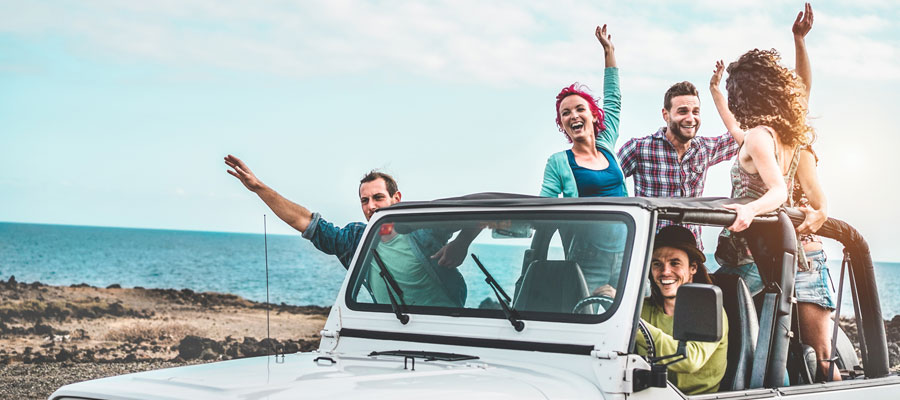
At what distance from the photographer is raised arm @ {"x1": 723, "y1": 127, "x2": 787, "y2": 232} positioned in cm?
445

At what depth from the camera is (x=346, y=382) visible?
→ 11.5 ft

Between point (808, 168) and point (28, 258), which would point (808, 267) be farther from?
point (28, 258)

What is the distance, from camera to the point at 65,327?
70.2 ft

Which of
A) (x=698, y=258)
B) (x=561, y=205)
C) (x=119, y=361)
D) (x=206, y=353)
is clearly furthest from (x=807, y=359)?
(x=206, y=353)

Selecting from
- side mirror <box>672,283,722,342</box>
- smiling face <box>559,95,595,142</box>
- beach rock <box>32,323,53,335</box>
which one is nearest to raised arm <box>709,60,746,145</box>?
smiling face <box>559,95,595,142</box>

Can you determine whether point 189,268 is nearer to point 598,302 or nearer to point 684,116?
point 684,116

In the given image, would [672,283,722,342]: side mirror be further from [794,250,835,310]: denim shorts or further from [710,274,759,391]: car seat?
[794,250,835,310]: denim shorts

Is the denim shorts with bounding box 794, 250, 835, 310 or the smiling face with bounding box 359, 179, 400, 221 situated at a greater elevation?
the smiling face with bounding box 359, 179, 400, 221

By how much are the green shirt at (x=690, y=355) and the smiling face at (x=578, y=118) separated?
56.7 inches

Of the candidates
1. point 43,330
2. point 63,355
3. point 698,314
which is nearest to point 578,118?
point 698,314

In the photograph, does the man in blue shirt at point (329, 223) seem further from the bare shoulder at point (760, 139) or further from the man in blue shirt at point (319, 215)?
the bare shoulder at point (760, 139)

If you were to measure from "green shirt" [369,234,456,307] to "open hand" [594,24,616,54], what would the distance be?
103 inches

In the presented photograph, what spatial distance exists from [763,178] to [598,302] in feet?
4.23

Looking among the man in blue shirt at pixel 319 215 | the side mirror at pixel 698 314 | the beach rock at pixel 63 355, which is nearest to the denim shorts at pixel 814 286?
the side mirror at pixel 698 314
